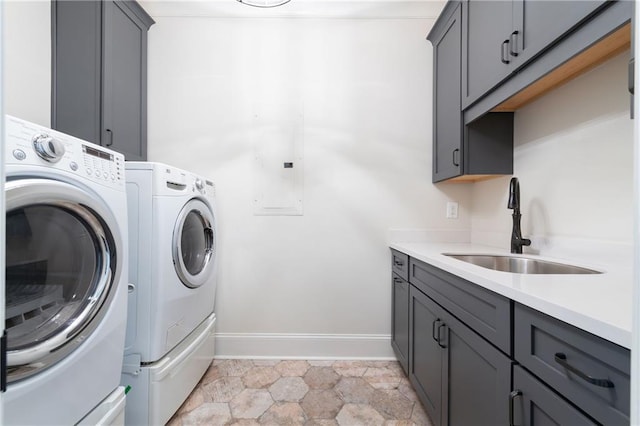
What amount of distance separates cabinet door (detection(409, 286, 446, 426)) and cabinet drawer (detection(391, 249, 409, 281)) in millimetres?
129

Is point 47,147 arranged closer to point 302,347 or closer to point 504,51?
point 504,51

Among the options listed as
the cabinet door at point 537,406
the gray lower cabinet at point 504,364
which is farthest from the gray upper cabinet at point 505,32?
the cabinet door at point 537,406

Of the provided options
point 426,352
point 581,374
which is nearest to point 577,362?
point 581,374

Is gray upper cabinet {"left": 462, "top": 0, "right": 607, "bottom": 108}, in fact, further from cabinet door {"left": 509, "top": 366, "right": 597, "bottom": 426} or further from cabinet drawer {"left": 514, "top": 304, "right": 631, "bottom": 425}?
cabinet door {"left": 509, "top": 366, "right": 597, "bottom": 426}

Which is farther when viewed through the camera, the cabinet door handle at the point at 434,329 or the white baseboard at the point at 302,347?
the white baseboard at the point at 302,347

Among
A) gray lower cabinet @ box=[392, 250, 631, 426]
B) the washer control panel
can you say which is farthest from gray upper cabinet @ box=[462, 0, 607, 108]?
the washer control panel

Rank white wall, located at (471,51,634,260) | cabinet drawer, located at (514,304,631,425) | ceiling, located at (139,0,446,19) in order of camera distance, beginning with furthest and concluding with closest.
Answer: ceiling, located at (139,0,446,19) → white wall, located at (471,51,634,260) → cabinet drawer, located at (514,304,631,425)

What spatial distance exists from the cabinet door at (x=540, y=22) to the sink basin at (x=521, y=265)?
0.89 m

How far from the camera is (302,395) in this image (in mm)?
1638

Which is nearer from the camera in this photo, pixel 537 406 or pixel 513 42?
pixel 537 406

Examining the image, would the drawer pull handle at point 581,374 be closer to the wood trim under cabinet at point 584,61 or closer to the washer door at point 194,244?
the wood trim under cabinet at point 584,61

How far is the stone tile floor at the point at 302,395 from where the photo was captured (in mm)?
1448

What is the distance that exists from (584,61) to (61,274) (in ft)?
6.52

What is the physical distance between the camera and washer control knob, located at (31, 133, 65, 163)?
2.51 feet
